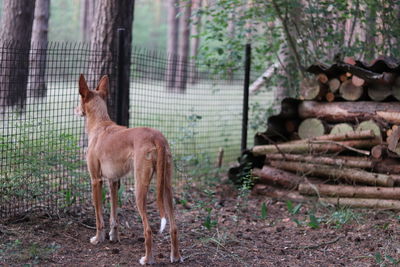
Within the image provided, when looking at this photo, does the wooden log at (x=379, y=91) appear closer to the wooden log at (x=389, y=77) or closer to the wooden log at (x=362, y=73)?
the wooden log at (x=389, y=77)

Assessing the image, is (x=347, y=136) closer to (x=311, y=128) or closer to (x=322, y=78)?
(x=311, y=128)

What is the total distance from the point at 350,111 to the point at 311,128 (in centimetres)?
73

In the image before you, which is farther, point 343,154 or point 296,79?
point 296,79

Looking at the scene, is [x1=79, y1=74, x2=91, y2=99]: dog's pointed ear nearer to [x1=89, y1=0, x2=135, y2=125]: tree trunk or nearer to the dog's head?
the dog's head

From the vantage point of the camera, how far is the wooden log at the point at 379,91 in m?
8.06

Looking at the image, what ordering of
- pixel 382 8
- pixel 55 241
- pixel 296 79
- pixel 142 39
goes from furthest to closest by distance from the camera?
pixel 142 39 < pixel 296 79 < pixel 382 8 < pixel 55 241

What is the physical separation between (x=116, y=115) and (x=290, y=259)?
3.36 metres

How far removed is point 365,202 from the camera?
7.64m

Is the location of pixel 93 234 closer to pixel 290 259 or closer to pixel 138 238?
pixel 138 238

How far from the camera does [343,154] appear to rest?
839cm

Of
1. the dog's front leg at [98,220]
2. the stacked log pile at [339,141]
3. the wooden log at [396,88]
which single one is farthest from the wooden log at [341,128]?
the dog's front leg at [98,220]

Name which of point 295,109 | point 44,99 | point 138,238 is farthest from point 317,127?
point 44,99

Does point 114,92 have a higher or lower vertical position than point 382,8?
lower

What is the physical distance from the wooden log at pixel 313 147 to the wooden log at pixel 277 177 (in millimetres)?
318
